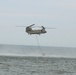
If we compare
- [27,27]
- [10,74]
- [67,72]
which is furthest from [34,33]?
[67,72]

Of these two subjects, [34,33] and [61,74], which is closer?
[34,33]

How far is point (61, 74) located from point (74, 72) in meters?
4.10

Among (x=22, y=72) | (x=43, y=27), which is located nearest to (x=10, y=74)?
(x=22, y=72)

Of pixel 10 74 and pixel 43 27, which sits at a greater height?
pixel 43 27

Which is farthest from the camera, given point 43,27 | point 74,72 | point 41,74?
point 74,72

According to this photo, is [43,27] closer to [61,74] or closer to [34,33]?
[34,33]

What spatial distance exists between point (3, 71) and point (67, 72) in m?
9.37

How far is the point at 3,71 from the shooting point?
Result: 254 ft

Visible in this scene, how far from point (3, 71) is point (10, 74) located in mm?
4356

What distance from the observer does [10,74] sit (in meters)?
73.4

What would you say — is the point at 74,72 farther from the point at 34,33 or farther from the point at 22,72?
the point at 34,33

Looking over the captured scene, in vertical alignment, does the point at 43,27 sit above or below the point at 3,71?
above

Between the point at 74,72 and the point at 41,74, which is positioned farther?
the point at 74,72

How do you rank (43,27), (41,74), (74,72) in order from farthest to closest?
(74,72), (41,74), (43,27)
